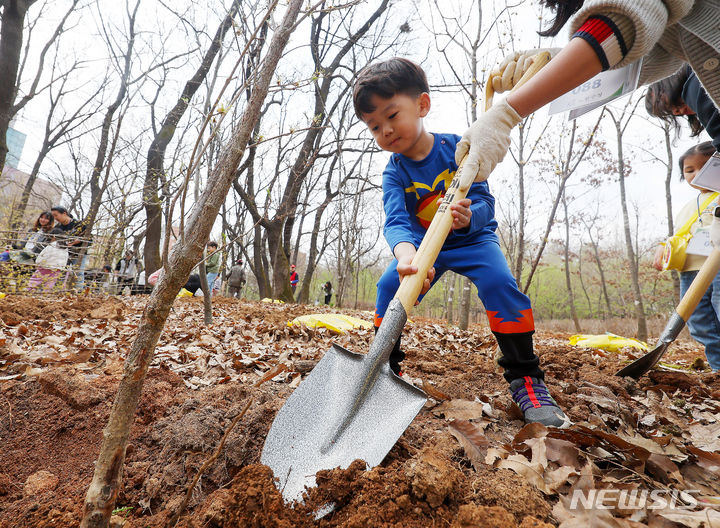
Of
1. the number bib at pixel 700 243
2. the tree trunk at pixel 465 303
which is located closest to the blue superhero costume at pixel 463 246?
the number bib at pixel 700 243

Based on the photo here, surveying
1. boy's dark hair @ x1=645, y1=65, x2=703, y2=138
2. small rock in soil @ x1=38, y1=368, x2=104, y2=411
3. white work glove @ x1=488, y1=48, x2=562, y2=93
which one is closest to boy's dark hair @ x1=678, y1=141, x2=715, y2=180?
boy's dark hair @ x1=645, y1=65, x2=703, y2=138

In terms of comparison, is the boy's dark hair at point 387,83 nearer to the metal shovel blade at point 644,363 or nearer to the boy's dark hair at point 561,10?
the boy's dark hair at point 561,10

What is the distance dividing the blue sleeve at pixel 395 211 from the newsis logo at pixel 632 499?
48.9 inches

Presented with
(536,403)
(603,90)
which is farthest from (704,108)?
(536,403)

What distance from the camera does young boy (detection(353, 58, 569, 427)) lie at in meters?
1.63

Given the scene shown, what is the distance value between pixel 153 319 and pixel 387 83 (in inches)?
66.2

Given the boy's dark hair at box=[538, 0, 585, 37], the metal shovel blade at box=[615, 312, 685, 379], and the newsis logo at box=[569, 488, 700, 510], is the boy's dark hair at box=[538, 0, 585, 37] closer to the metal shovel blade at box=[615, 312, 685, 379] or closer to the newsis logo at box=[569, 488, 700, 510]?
the newsis logo at box=[569, 488, 700, 510]

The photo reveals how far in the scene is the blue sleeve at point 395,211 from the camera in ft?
6.31

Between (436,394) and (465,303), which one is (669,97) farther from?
(465,303)

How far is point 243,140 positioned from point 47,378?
1582mm

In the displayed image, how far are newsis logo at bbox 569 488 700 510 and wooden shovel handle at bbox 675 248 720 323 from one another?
1834mm

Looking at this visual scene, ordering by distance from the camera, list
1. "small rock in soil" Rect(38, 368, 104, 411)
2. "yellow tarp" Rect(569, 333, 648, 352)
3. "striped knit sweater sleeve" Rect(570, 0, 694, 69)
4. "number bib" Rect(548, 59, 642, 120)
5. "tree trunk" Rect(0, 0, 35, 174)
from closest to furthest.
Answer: "striped knit sweater sleeve" Rect(570, 0, 694, 69)
"number bib" Rect(548, 59, 642, 120)
"small rock in soil" Rect(38, 368, 104, 411)
"yellow tarp" Rect(569, 333, 648, 352)
"tree trunk" Rect(0, 0, 35, 174)

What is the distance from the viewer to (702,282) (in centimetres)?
222

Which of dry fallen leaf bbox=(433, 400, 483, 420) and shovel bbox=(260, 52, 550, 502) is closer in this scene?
shovel bbox=(260, 52, 550, 502)
